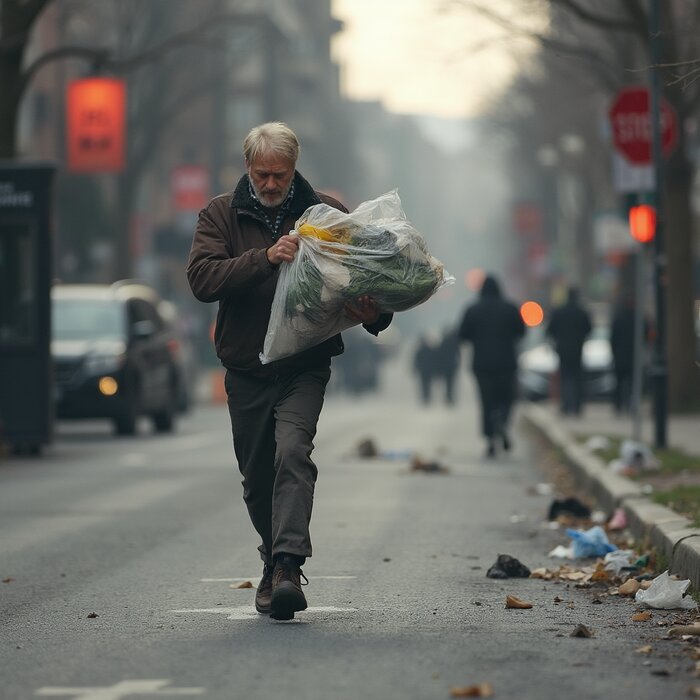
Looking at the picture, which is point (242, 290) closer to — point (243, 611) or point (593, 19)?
point (243, 611)

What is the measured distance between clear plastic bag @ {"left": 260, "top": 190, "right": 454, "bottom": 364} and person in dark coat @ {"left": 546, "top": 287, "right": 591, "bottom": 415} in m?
20.7

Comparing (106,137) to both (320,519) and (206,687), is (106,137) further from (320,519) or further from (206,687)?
(206,687)

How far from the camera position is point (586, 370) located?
3347cm

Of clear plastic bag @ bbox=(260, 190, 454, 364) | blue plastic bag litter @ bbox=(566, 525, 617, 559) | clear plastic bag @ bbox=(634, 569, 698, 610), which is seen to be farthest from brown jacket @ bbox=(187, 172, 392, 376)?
blue plastic bag litter @ bbox=(566, 525, 617, 559)

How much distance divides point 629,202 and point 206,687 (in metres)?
15.3

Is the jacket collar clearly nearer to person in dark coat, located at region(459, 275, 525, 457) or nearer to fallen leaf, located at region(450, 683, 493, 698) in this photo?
fallen leaf, located at region(450, 683, 493, 698)

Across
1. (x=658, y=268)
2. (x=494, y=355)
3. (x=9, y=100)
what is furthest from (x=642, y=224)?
(x=9, y=100)

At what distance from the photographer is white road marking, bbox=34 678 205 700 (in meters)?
5.86

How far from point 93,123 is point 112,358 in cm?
1254

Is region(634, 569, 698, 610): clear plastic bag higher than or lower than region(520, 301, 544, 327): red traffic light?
lower

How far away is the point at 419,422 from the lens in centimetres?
3150

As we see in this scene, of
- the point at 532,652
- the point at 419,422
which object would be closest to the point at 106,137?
the point at 419,422

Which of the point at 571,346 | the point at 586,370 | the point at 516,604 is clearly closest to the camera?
the point at 516,604

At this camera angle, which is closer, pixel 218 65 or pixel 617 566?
pixel 617 566
